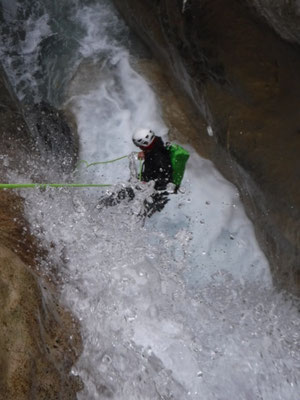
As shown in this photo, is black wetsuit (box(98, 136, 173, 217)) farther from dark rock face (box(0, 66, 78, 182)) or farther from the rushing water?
dark rock face (box(0, 66, 78, 182))

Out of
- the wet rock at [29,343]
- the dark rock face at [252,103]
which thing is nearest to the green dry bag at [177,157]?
the dark rock face at [252,103]

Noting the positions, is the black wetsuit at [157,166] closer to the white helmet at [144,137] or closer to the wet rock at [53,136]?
the white helmet at [144,137]

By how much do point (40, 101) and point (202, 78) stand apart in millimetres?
2349

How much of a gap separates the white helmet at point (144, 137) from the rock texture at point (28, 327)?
1471 mm

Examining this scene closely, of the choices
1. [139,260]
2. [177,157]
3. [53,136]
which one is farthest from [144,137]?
[53,136]

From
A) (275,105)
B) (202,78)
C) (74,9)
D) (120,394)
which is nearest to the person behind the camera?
(120,394)

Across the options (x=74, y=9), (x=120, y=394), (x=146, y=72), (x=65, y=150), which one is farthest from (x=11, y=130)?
(x=120, y=394)

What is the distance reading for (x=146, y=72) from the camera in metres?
6.75

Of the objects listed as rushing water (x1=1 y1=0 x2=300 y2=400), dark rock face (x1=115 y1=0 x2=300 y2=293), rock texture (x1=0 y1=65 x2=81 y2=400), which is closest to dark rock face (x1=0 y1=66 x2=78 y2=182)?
rushing water (x1=1 y1=0 x2=300 y2=400)

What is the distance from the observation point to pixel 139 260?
5250mm

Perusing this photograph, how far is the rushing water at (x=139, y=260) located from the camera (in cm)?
450

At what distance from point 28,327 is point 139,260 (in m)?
2.02

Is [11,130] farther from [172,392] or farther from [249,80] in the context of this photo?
[172,392]

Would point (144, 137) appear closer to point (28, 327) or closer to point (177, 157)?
point (177, 157)
